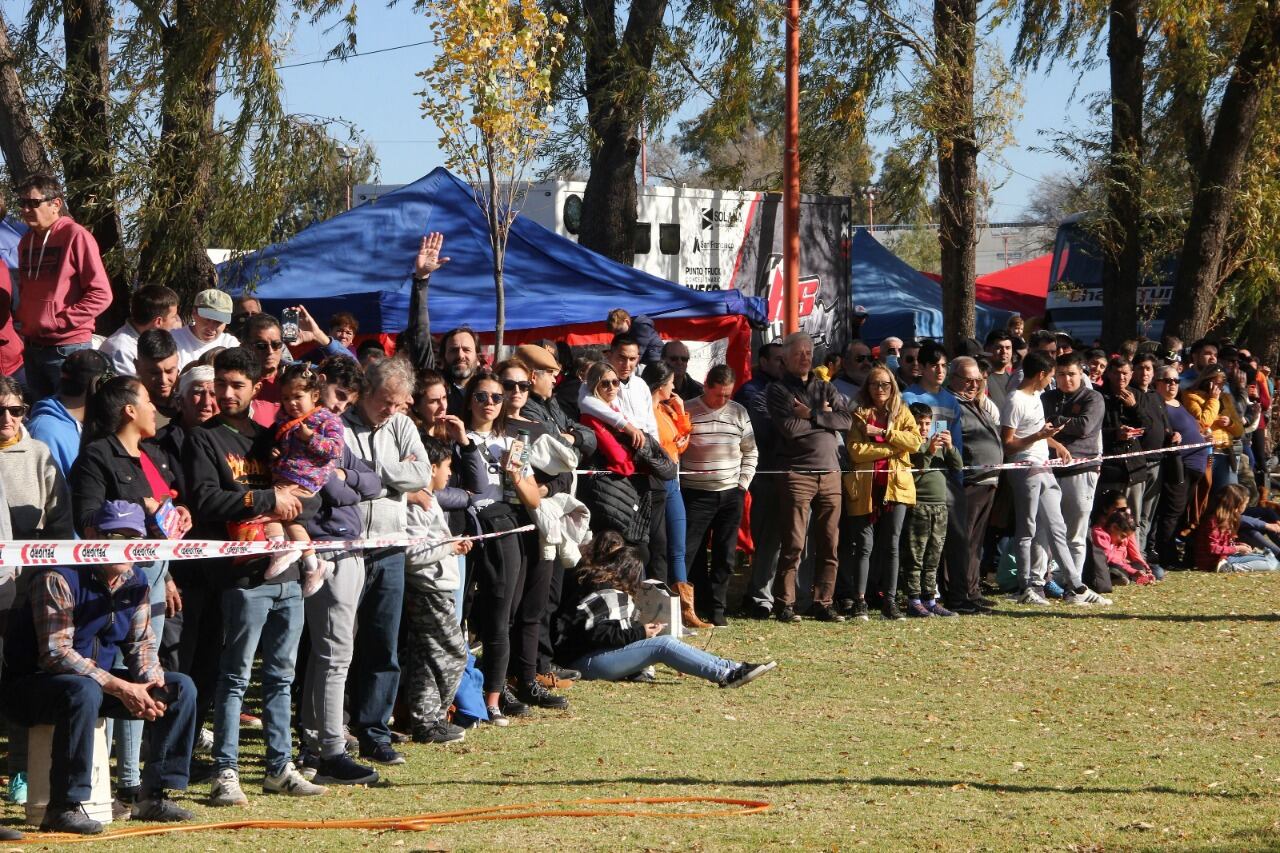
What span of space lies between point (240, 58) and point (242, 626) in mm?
7084

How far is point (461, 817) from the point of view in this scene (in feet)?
22.2

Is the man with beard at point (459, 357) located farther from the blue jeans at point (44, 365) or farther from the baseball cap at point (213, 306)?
the blue jeans at point (44, 365)

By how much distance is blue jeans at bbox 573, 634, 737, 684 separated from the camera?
9594 millimetres

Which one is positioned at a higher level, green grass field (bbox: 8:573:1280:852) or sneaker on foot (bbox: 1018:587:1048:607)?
green grass field (bbox: 8:573:1280:852)

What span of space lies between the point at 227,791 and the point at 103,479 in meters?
1.44

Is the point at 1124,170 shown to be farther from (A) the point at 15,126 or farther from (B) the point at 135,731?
(B) the point at 135,731

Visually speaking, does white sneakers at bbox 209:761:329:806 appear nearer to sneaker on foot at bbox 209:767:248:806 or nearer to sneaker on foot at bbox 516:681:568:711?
sneaker on foot at bbox 209:767:248:806

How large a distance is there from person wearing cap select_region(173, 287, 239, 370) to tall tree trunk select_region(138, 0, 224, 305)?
3.41 meters

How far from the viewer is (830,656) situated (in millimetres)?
11219

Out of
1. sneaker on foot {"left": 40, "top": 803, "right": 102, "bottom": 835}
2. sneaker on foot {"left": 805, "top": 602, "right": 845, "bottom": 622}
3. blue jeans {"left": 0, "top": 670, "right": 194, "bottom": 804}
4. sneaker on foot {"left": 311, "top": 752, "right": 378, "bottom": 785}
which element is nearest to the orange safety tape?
sneaker on foot {"left": 40, "top": 803, "right": 102, "bottom": 835}

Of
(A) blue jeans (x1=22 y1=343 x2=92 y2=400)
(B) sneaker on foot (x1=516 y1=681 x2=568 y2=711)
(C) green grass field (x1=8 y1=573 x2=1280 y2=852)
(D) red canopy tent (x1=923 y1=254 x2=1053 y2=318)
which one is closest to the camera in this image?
(C) green grass field (x1=8 y1=573 x2=1280 y2=852)

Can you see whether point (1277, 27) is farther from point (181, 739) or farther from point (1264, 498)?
point (181, 739)

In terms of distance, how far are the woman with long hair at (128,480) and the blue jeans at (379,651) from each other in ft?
4.11

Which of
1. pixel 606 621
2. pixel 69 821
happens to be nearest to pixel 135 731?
pixel 69 821
